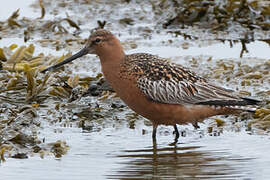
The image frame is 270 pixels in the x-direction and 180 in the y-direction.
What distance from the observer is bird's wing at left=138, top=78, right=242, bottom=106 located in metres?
A: 6.81

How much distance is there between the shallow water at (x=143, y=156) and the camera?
18.7 ft

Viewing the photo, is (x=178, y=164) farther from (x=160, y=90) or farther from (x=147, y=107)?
(x=160, y=90)

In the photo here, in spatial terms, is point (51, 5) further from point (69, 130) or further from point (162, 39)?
point (69, 130)

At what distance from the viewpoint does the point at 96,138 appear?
6773 millimetres

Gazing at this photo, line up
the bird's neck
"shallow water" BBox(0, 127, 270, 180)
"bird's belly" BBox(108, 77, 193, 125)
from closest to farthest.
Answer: "shallow water" BBox(0, 127, 270, 180), "bird's belly" BBox(108, 77, 193, 125), the bird's neck

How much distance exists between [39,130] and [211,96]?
5.87ft

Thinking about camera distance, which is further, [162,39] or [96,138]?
[162,39]

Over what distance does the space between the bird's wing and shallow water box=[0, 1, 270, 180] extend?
34 cm

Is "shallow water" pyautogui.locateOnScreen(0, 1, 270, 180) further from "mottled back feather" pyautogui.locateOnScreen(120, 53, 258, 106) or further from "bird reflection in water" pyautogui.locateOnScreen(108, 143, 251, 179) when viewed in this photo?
"mottled back feather" pyautogui.locateOnScreen(120, 53, 258, 106)

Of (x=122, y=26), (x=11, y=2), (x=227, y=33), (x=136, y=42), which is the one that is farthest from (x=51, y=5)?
(x=227, y=33)

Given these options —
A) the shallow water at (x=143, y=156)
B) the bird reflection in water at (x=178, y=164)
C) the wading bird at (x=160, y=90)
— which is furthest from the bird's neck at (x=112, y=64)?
the bird reflection in water at (x=178, y=164)

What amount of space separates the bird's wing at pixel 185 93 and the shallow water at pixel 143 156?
34 cm

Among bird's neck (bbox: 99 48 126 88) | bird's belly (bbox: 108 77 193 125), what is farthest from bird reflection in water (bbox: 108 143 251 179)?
bird's neck (bbox: 99 48 126 88)

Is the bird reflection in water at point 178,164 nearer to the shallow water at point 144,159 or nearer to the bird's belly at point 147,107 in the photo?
the shallow water at point 144,159
